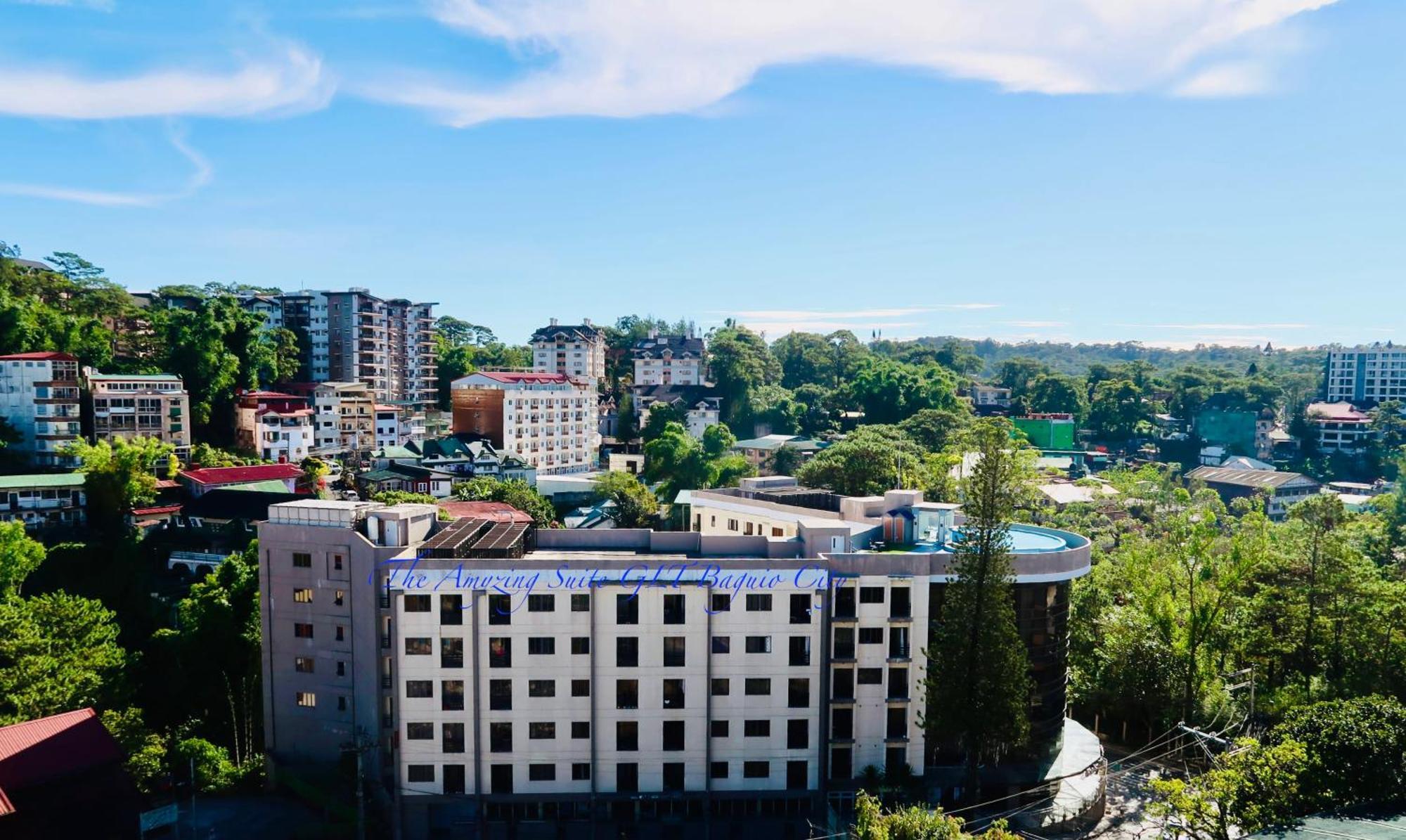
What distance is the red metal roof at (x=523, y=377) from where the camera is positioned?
2852 inches

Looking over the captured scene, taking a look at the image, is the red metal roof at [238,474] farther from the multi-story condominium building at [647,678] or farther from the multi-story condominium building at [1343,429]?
the multi-story condominium building at [1343,429]

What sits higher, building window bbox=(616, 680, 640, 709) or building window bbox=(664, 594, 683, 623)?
building window bbox=(664, 594, 683, 623)

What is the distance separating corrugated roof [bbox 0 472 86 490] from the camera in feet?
141

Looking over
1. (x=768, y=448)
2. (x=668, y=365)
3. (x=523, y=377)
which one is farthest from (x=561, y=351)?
(x=768, y=448)

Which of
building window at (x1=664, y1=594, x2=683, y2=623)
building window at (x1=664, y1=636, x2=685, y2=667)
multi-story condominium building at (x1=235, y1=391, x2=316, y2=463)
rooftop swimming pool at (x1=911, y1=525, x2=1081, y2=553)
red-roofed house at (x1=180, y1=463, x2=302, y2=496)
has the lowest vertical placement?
building window at (x1=664, y1=636, x2=685, y2=667)

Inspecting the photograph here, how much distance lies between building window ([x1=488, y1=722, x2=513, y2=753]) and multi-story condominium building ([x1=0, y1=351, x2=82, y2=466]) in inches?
1449

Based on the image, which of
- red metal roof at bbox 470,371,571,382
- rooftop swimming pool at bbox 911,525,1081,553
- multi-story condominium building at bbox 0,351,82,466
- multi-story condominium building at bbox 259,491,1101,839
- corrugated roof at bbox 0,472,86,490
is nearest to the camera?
multi-story condominium building at bbox 259,491,1101,839

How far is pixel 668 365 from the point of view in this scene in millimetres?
100062

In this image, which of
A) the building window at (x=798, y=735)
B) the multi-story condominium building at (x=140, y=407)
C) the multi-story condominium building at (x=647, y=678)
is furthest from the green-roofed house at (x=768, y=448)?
the building window at (x=798, y=735)

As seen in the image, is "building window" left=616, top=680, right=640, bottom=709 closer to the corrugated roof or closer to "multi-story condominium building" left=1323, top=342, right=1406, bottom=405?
the corrugated roof

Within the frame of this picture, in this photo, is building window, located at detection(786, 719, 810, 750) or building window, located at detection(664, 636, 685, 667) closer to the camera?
building window, located at detection(664, 636, 685, 667)

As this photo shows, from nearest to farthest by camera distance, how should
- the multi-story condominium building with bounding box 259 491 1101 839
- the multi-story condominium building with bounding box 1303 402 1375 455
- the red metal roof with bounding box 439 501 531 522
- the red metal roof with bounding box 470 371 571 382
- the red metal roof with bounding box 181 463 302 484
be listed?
the multi-story condominium building with bounding box 259 491 1101 839
the red metal roof with bounding box 439 501 531 522
the red metal roof with bounding box 181 463 302 484
the red metal roof with bounding box 470 371 571 382
the multi-story condominium building with bounding box 1303 402 1375 455

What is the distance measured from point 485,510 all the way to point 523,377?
90.9 ft

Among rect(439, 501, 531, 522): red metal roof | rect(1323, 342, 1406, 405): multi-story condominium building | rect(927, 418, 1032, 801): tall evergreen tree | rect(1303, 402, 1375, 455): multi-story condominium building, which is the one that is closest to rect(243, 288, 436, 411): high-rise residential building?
rect(439, 501, 531, 522): red metal roof
